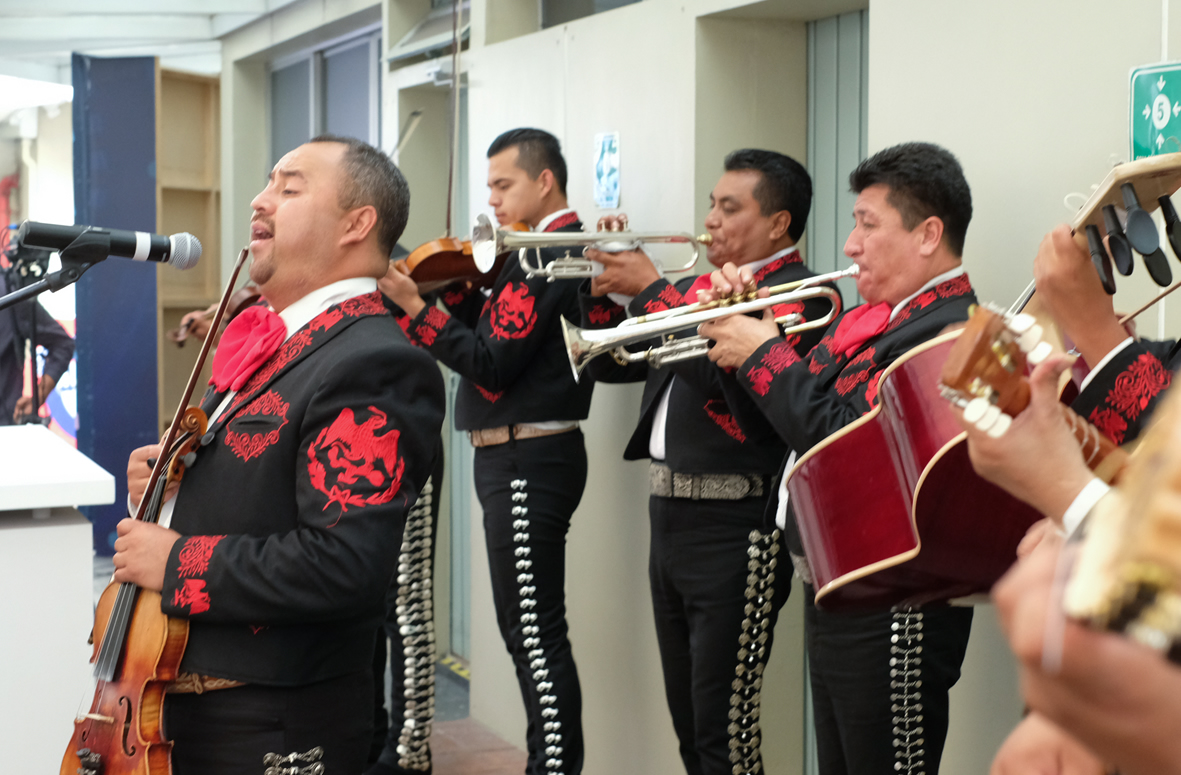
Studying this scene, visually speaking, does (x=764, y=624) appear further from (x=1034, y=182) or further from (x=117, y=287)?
(x=117, y=287)

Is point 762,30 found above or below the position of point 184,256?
above

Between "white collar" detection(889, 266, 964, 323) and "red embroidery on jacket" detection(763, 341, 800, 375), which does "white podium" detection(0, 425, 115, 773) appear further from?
"white collar" detection(889, 266, 964, 323)

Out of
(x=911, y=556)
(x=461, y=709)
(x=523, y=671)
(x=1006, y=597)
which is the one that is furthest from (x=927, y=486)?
(x=461, y=709)

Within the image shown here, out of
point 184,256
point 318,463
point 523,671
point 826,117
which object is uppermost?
point 826,117

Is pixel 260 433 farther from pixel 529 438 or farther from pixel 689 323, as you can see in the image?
pixel 529 438

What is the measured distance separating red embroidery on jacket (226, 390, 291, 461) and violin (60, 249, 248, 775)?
0.19 feet

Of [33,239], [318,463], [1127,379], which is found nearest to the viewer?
[1127,379]

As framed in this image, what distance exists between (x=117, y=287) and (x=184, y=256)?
14.1 ft

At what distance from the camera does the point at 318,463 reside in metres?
1.69

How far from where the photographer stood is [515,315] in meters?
3.11

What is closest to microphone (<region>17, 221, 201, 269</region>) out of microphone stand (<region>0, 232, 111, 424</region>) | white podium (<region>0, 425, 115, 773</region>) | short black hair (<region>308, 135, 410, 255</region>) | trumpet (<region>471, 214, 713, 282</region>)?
microphone stand (<region>0, 232, 111, 424</region>)

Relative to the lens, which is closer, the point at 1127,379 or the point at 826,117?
the point at 1127,379

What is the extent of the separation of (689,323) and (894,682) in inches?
31.7

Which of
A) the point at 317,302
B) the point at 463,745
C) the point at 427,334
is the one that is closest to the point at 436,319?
the point at 427,334
